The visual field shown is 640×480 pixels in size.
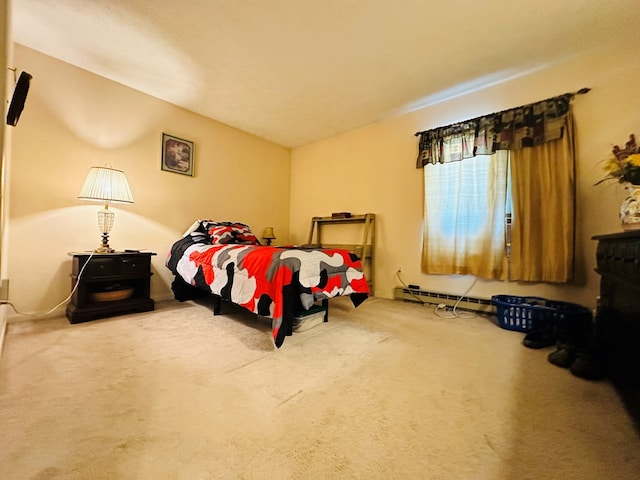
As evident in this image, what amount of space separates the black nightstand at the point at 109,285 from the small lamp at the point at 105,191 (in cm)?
15

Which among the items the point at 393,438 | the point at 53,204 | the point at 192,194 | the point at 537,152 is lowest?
the point at 393,438

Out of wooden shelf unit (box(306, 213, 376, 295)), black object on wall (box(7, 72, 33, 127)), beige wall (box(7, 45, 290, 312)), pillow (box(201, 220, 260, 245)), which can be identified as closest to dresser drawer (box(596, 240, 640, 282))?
wooden shelf unit (box(306, 213, 376, 295))

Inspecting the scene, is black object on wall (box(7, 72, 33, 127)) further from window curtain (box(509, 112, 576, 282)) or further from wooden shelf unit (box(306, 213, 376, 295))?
window curtain (box(509, 112, 576, 282))

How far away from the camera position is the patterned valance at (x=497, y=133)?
2209mm

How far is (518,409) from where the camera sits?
42.8 inches

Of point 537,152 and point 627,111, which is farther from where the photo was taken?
point 537,152

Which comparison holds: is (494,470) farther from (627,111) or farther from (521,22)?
(627,111)

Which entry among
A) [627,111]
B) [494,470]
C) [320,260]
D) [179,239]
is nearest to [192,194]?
[179,239]

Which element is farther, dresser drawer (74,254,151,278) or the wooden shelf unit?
the wooden shelf unit

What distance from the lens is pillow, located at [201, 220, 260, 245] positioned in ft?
9.47

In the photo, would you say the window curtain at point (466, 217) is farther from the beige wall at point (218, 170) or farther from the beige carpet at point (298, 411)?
the beige carpet at point (298, 411)

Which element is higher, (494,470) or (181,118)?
(181,118)

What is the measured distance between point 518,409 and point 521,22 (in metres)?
2.53

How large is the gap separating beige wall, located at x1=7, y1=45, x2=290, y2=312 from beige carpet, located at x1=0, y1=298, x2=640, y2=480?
79 centimetres
